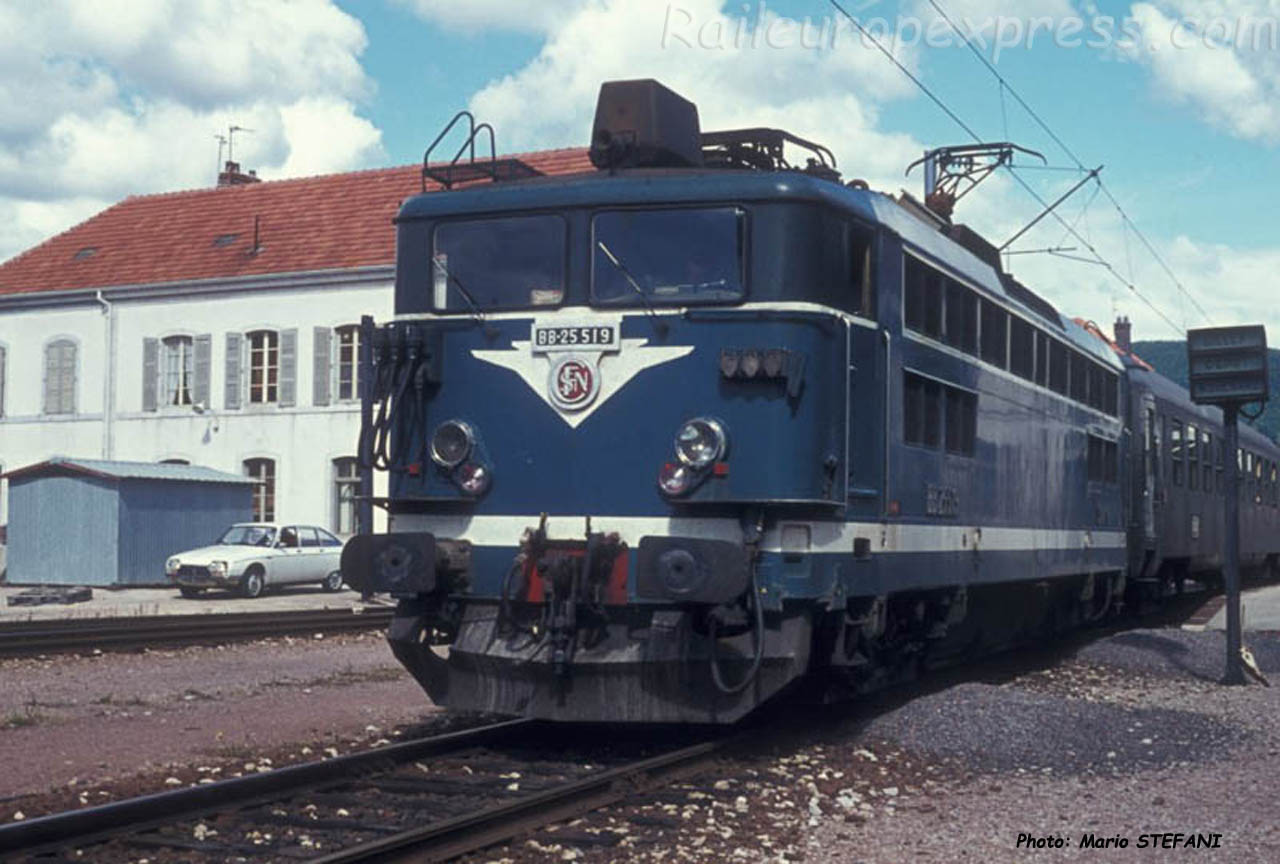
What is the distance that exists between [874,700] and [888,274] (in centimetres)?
329

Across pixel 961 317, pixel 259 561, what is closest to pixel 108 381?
pixel 259 561

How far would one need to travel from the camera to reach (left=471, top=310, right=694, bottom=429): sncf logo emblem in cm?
952

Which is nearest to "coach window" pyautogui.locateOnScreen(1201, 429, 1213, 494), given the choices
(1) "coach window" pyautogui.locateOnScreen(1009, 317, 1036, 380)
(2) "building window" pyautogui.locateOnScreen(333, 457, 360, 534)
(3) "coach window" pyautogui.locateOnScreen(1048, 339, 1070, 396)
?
(3) "coach window" pyautogui.locateOnScreen(1048, 339, 1070, 396)

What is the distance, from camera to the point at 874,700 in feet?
39.2

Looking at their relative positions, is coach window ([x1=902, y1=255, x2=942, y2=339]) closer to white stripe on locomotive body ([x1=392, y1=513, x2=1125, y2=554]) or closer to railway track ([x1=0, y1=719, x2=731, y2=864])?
white stripe on locomotive body ([x1=392, y1=513, x2=1125, y2=554])

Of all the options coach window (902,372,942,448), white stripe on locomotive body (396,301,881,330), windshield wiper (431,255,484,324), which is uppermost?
windshield wiper (431,255,484,324)

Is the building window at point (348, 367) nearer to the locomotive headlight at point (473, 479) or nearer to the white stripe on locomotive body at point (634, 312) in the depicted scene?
the white stripe on locomotive body at point (634, 312)

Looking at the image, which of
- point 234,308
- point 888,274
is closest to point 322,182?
point 234,308

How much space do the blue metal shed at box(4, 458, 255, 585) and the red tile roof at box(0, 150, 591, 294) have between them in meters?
7.17

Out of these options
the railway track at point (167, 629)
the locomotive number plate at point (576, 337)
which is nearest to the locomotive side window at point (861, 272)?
the locomotive number plate at point (576, 337)

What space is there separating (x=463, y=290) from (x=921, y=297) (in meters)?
3.04

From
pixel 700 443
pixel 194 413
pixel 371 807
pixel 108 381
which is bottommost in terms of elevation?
pixel 371 807

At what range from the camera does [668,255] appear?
9.62 metres

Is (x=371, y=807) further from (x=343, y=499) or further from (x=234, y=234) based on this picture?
(x=234, y=234)
